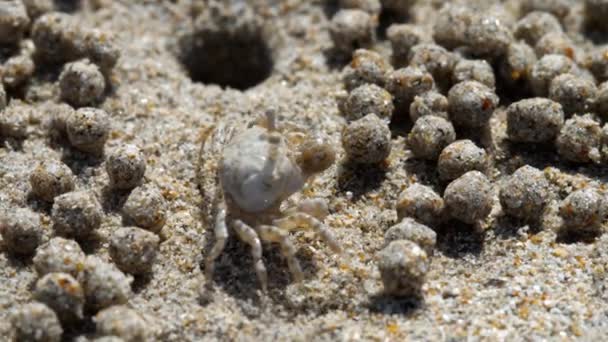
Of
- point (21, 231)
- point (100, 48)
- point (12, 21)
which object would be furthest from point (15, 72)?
point (21, 231)

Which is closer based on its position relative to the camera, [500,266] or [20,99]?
[500,266]

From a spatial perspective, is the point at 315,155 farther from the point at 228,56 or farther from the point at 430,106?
the point at 228,56

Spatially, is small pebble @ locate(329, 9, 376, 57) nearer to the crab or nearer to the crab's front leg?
the crab

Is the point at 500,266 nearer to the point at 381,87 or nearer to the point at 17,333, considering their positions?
the point at 381,87

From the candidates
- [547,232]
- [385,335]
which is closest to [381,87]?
[547,232]

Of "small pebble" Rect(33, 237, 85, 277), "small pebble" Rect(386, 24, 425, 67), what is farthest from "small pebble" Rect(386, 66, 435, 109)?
"small pebble" Rect(33, 237, 85, 277)

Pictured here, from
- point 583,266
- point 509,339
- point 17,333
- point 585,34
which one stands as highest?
point 585,34
